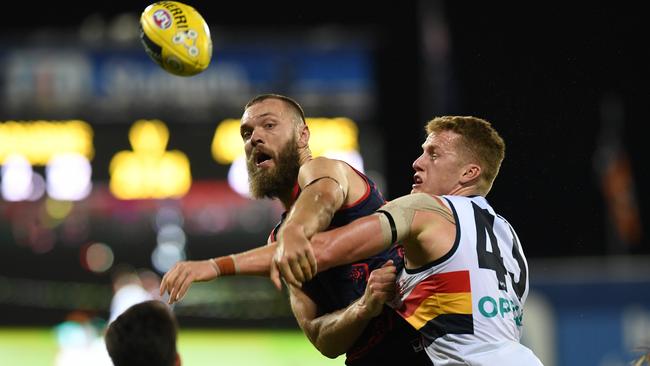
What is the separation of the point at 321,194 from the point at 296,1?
68.5 ft

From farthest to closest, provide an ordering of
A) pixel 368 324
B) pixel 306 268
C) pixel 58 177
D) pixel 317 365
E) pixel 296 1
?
pixel 296 1
pixel 317 365
pixel 58 177
pixel 368 324
pixel 306 268

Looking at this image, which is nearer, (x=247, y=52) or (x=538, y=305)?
(x=538, y=305)

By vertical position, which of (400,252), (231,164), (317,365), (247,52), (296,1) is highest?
(296,1)

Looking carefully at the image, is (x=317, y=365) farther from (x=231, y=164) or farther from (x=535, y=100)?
(x=535, y=100)

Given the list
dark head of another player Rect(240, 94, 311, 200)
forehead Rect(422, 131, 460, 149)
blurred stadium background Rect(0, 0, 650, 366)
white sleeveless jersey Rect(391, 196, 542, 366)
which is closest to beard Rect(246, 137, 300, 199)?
dark head of another player Rect(240, 94, 311, 200)

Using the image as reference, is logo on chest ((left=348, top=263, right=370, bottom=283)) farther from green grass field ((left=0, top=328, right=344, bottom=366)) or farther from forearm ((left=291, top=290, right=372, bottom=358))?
green grass field ((left=0, top=328, right=344, bottom=366))

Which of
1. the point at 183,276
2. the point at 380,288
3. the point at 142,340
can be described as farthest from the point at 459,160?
the point at 142,340

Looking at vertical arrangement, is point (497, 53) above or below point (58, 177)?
above

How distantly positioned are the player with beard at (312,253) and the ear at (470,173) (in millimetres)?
436

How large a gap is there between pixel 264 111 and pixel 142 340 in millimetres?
1699

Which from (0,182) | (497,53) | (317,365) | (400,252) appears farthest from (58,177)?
(497,53)

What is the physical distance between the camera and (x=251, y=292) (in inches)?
635

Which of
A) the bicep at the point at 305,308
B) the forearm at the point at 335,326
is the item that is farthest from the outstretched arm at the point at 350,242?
the bicep at the point at 305,308

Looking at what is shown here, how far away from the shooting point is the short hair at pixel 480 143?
477 cm
